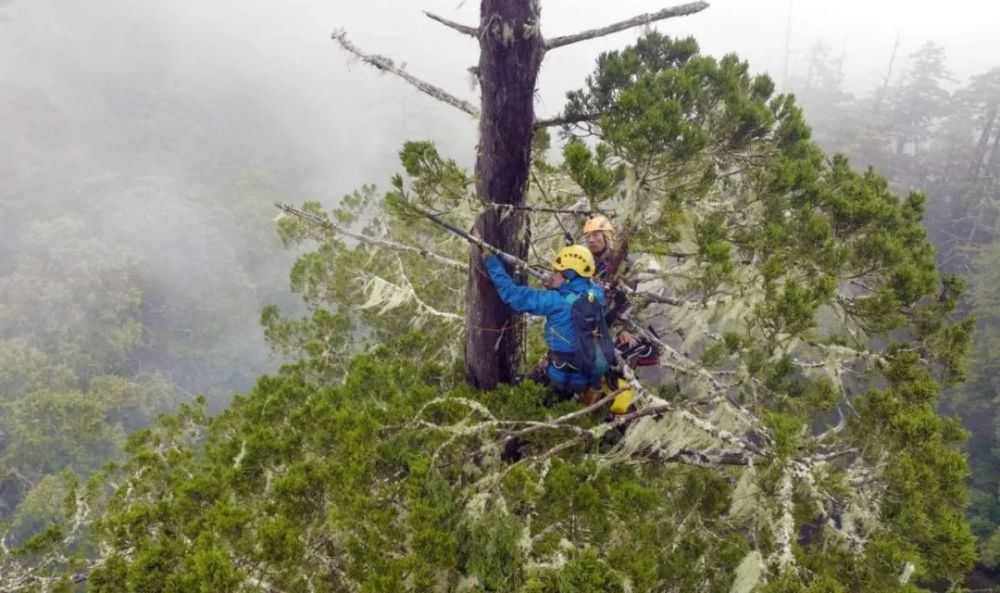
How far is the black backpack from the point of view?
12.1ft

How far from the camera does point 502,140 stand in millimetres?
3178

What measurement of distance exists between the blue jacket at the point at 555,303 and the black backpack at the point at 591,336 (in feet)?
0.14

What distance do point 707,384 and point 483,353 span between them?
1.52 meters

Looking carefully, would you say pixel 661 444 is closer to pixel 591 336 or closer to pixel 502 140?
pixel 591 336

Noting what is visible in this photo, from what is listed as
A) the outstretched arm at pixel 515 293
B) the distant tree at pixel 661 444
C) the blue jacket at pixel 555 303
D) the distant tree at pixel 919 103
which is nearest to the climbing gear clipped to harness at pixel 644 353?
the distant tree at pixel 661 444

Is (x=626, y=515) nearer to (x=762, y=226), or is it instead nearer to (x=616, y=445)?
(x=616, y=445)

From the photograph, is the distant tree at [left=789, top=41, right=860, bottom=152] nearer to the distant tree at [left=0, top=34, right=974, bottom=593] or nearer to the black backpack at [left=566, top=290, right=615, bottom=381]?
the distant tree at [left=0, top=34, right=974, bottom=593]

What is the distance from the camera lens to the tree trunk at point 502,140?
9.50ft

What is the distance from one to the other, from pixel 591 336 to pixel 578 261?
0.50 metres

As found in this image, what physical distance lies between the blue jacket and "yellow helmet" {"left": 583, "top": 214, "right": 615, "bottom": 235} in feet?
1.27

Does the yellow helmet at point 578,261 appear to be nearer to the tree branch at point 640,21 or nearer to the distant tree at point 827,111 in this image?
the tree branch at point 640,21

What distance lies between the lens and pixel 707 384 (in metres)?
3.73

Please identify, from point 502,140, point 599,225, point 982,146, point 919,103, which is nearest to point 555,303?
→ point 599,225

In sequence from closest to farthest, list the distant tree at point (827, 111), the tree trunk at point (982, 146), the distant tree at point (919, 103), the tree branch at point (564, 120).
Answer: the tree branch at point (564, 120) → the tree trunk at point (982, 146) → the distant tree at point (827, 111) → the distant tree at point (919, 103)
